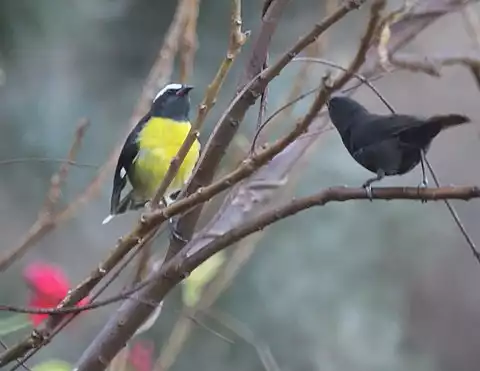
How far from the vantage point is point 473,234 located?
5.47ft

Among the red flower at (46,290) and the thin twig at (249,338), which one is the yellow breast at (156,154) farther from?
the red flower at (46,290)

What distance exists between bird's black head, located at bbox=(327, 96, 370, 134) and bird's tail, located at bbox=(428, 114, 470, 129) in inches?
4.5

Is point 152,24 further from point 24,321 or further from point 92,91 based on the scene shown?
point 24,321

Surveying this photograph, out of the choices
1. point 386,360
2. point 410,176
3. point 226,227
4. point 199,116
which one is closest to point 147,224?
point 199,116

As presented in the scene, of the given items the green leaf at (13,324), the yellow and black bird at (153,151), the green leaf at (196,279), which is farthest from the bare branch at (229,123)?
the yellow and black bird at (153,151)

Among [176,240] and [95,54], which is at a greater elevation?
[95,54]

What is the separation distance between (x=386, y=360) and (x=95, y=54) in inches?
33.8

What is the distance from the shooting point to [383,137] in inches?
21.6

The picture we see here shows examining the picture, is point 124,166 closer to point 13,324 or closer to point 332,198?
point 13,324

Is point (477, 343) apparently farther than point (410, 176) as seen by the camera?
Yes

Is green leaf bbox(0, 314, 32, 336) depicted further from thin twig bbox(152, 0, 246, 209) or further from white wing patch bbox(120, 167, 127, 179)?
white wing patch bbox(120, 167, 127, 179)

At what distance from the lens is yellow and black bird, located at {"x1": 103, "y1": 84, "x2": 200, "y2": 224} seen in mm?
1070

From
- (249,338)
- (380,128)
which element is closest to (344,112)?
(380,128)

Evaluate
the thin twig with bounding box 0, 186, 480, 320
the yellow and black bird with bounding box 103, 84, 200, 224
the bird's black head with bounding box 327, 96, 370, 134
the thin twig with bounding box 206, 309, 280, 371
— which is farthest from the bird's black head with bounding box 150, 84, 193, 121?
the thin twig with bounding box 0, 186, 480, 320
